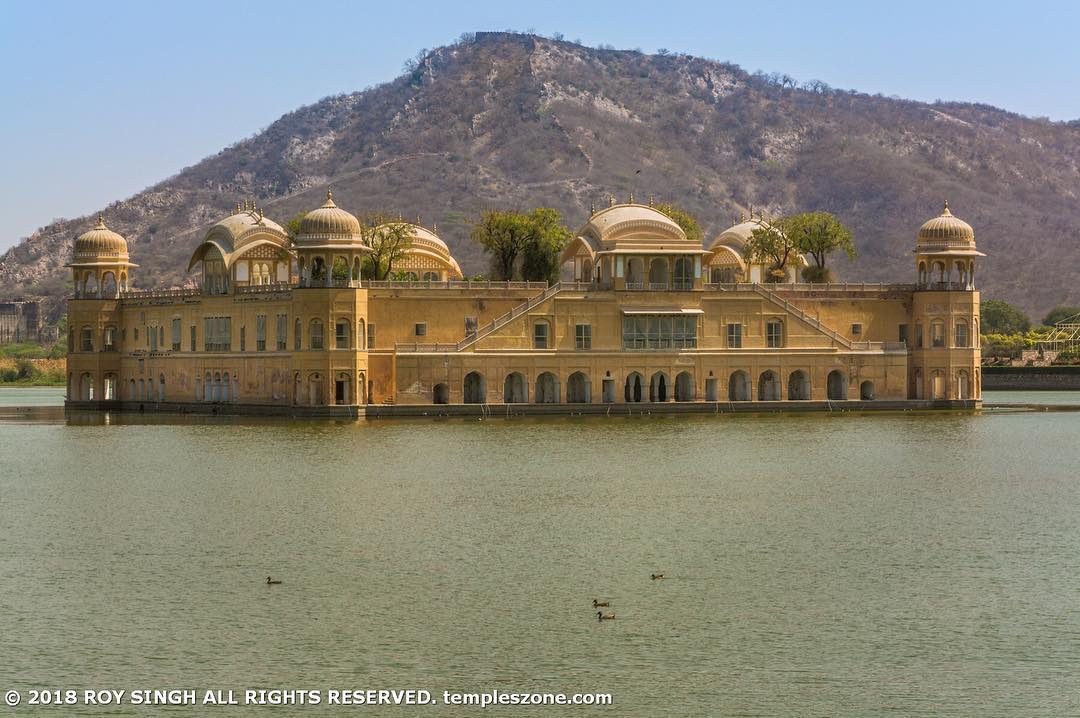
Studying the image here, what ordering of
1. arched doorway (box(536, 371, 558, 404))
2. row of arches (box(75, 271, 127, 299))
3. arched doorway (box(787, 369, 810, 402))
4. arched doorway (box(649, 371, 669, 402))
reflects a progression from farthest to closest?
row of arches (box(75, 271, 127, 299)) < arched doorway (box(787, 369, 810, 402)) < arched doorway (box(649, 371, 669, 402)) < arched doorway (box(536, 371, 558, 404))

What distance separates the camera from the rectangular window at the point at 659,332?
68.9 metres

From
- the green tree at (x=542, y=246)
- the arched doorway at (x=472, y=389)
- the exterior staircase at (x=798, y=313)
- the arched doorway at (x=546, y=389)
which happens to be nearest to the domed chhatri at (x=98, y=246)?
the green tree at (x=542, y=246)

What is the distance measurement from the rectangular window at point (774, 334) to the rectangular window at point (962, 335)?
7302 mm

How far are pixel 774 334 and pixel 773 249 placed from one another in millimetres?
10972

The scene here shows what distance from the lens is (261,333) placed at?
227ft

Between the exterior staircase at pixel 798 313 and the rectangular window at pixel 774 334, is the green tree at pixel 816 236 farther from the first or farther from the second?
A: the rectangular window at pixel 774 334

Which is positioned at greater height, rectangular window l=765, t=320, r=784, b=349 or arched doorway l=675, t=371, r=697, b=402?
rectangular window l=765, t=320, r=784, b=349

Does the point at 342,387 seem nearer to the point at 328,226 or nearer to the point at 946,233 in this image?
the point at 328,226

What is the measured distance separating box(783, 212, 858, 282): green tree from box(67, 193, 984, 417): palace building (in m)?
6.60

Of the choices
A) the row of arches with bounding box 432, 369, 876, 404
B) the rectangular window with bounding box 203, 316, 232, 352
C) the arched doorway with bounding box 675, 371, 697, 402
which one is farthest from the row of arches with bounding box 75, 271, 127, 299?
the arched doorway with bounding box 675, 371, 697, 402

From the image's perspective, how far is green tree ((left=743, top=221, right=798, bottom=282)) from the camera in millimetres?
80500

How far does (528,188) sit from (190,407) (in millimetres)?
105294

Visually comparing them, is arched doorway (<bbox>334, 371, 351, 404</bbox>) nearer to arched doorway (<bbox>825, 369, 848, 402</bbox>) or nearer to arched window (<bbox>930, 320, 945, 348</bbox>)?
arched doorway (<bbox>825, 369, 848, 402</bbox>)

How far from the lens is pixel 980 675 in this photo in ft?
77.2
